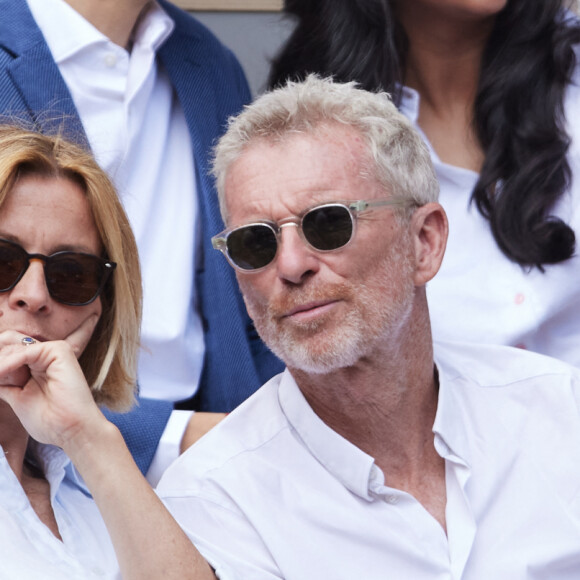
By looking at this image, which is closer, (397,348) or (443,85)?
(397,348)

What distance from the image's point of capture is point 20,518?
7.11 feet

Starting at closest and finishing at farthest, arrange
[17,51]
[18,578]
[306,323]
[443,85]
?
1. [18,578]
2. [306,323]
3. [17,51]
4. [443,85]

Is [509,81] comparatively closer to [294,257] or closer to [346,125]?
[346,125]

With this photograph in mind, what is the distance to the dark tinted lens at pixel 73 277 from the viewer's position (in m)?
2.23

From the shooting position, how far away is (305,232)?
92.3 inches

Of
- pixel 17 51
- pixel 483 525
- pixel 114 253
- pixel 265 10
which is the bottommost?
pixel 483 525

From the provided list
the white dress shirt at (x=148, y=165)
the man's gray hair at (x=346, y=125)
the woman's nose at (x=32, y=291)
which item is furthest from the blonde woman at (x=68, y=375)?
the white dress shirt at (x=148, y=165)

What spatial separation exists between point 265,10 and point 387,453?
7.60 feet

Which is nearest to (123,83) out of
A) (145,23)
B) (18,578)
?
(145,23)

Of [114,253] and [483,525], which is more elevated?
[114,253]

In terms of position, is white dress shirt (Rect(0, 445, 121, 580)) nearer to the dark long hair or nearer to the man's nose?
the man's nose

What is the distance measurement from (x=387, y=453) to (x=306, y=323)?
403mm

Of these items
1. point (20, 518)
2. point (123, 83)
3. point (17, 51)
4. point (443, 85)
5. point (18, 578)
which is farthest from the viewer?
point (443, 85)

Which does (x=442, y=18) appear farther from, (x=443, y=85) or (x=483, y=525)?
(x=483, y=525)
